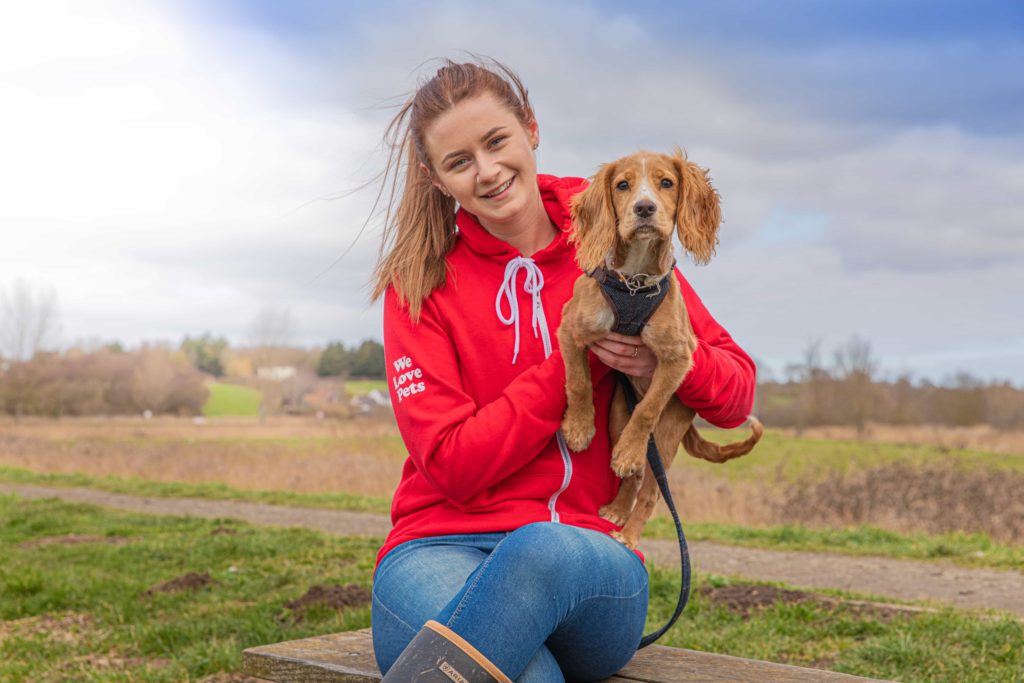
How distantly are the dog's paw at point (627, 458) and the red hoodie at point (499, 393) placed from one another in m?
0.14

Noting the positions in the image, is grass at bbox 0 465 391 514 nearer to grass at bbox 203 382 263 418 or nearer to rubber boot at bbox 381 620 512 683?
rubber boot at bbox 381 620 512 683

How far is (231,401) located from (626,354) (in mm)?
59467

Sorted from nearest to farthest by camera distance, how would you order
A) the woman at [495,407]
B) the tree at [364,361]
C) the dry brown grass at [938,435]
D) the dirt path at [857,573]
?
the woman at [495,407] → the dirt path at [857,573] → the dry brown grass at [938,435] → the tree at [364,361]

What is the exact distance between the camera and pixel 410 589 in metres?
2.72

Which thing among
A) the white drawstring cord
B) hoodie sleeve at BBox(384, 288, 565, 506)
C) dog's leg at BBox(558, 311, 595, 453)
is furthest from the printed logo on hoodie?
dog's leg at BBox(558, 311, 595, 453)

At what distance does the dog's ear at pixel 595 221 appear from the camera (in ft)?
9.03

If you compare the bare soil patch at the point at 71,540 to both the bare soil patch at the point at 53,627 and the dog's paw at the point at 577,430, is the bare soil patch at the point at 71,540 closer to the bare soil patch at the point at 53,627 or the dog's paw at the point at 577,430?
the bare soil patch at the point at 53,627

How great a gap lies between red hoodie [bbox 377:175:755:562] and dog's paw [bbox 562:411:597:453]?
0.14ft

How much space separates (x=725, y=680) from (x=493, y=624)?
0.87 meters

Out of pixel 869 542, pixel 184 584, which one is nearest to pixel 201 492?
pixel 184 584

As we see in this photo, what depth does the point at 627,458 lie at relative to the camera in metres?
2.89

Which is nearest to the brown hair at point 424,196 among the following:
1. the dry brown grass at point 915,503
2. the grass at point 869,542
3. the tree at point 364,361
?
the grass at point 869,542

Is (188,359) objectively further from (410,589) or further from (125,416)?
(410,589)

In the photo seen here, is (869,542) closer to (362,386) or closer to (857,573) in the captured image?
(857,573)
